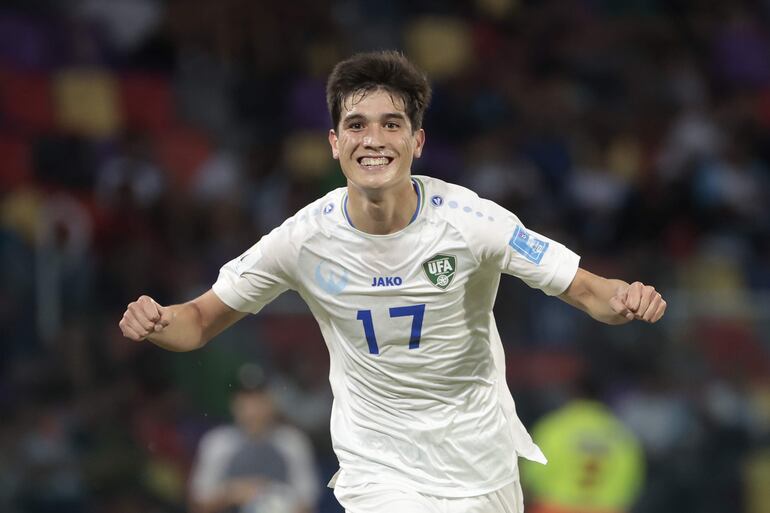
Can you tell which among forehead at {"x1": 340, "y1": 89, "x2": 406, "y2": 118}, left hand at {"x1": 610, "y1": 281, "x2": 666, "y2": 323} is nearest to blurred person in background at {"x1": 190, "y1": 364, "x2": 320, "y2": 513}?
forehead at {"x1": 340, "y1": 89, "x2": 406, "y2": 118}

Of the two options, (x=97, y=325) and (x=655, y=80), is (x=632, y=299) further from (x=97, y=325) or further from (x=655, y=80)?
(x=655, y=80)

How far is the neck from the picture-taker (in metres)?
4.68

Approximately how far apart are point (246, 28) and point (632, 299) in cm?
861

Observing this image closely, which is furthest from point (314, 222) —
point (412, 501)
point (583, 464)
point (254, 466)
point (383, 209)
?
point (583, 464)

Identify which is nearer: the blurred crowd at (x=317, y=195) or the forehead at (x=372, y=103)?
the forehead at (x=372, y=103)

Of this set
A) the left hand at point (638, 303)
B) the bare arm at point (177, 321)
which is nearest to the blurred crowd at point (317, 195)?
the bare arm at point (177, 321)

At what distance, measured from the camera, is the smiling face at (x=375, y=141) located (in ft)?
15.0

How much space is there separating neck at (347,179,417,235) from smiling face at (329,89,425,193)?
5 cm

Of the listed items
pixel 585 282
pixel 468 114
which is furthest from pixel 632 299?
pixel 468 114

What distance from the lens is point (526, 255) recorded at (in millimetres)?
4680

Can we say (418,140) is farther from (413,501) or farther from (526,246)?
(413,501)

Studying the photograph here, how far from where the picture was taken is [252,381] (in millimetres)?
8789

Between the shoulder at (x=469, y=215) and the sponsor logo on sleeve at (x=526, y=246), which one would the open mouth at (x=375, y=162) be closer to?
the shoulder at (x=469, y=215)

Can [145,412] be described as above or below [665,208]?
below
